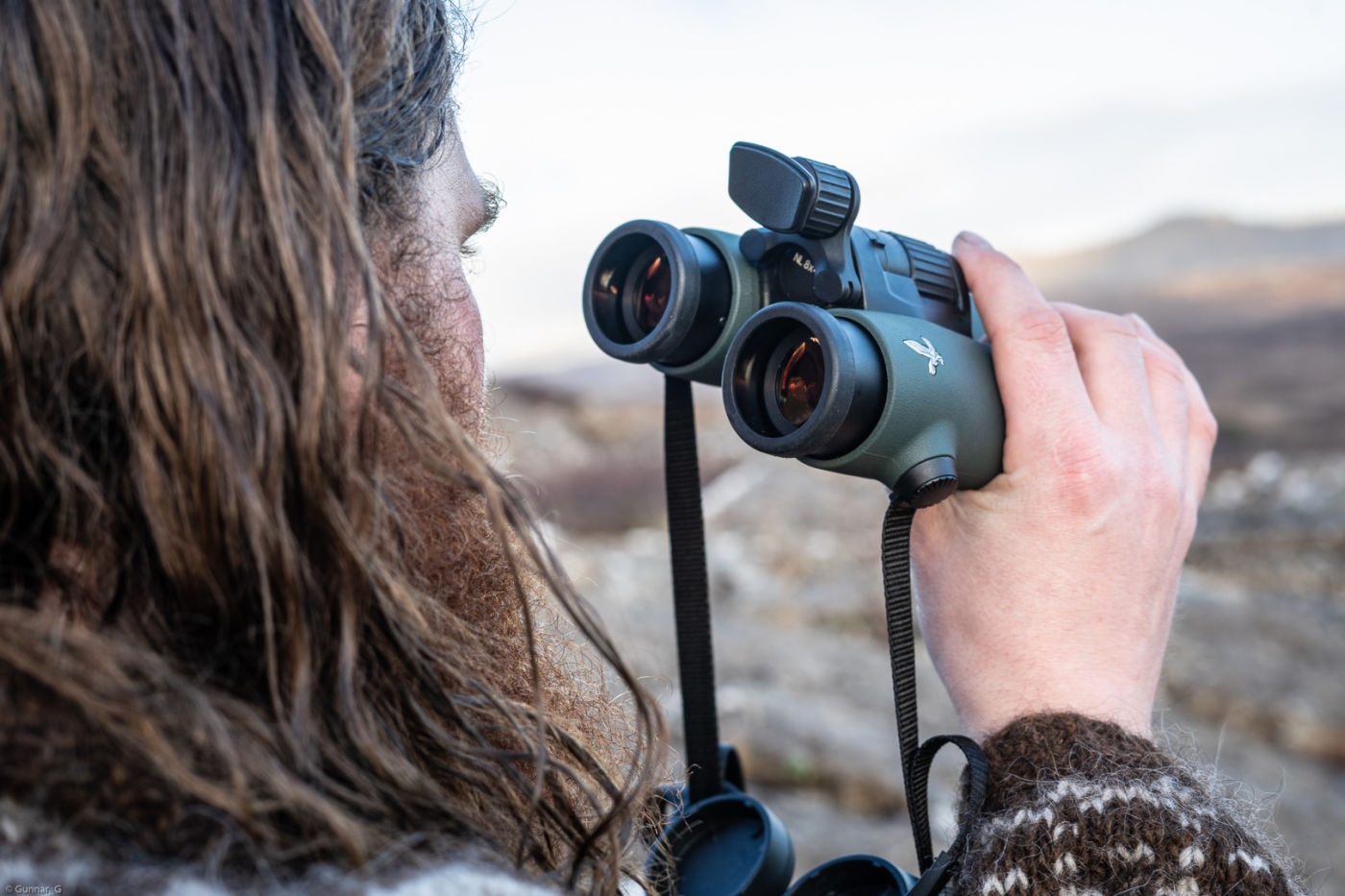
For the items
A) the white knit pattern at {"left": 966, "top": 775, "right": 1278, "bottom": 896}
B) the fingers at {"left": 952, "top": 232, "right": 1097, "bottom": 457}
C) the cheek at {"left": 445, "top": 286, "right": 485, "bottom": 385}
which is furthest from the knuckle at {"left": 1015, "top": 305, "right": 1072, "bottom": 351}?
the cheek at {"left": 445, "top": 286, "right": 485, "bottom": 385}

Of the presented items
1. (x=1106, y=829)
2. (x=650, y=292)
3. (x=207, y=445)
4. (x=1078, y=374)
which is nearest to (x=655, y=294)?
(x=650, y=292)

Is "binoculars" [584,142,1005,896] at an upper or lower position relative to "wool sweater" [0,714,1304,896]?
upper

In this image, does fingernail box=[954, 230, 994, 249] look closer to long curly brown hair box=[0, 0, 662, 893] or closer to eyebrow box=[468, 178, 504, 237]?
eyebrow box=[468, 178, 504, 237]

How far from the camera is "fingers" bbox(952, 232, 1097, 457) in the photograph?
1165mm

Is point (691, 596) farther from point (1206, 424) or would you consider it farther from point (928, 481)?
point (1206, 424)

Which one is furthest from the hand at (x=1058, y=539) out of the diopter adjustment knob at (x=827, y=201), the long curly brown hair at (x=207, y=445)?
the long curly brown hair at (x=207, y=445)

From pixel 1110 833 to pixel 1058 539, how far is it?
360 millimetres

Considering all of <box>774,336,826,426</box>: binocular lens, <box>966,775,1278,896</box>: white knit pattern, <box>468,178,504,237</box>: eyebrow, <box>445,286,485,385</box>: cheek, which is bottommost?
<box>966,775,1278,896</box>: white knit pattern

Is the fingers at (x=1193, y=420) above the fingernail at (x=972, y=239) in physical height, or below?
below

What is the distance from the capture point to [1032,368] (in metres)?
1.17

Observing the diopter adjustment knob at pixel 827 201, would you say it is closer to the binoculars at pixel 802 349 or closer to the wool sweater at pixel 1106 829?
the binoculars at pixel 802 349

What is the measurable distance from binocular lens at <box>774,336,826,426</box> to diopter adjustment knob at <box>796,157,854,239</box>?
16 cm

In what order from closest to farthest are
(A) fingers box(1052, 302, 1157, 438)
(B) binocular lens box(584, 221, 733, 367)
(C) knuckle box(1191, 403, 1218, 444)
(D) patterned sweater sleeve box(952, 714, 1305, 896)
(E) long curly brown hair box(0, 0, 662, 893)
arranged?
Answer: (E) long curly brown hair box(0, 0, 662, 893), (D) patterned sweater sleeve box(952, 714, 1305, 896), (B) binocular lens box(584, 221, 733, 367), (A) fingers box(1052, 302, 1157, 438), (C) knuckle box(1191, 403, 1218, 444)

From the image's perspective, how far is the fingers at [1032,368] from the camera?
1165 mm
